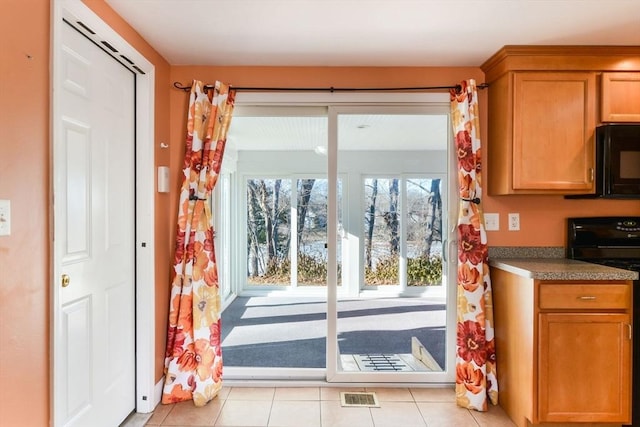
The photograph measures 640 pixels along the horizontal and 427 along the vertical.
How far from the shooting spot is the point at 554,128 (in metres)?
2.37

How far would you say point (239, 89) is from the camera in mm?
2650

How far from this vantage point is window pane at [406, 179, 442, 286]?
2.89 m

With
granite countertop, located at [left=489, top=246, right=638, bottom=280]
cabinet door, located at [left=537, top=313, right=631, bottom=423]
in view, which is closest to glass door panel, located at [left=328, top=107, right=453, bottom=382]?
granite countertop, located at [left=489, top=246, right=638, bottom=280]

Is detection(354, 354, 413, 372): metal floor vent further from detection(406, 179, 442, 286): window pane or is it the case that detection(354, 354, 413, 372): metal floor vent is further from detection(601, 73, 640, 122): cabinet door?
detection(601, 73, 640, 122): cabinet door

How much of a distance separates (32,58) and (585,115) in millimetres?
2881

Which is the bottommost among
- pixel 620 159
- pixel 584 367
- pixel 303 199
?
pixel 584 367

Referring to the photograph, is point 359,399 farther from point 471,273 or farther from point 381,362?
point 471,273

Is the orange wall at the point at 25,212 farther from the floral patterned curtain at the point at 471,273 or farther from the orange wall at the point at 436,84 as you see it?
the floral patterned curtain at the point at 471,273

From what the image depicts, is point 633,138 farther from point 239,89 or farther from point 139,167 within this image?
point 139,167

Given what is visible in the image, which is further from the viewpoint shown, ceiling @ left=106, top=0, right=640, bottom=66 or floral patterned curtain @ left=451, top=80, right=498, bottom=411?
floral patterned curtain @ left=451, top=80, right=498, bottom=411

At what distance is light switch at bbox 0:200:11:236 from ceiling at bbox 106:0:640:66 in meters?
1.17

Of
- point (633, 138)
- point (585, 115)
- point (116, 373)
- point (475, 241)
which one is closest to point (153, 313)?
point (116, 373)

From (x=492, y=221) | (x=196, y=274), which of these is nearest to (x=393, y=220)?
(x=492, y=221)

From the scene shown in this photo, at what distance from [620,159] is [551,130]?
43 centimetres
